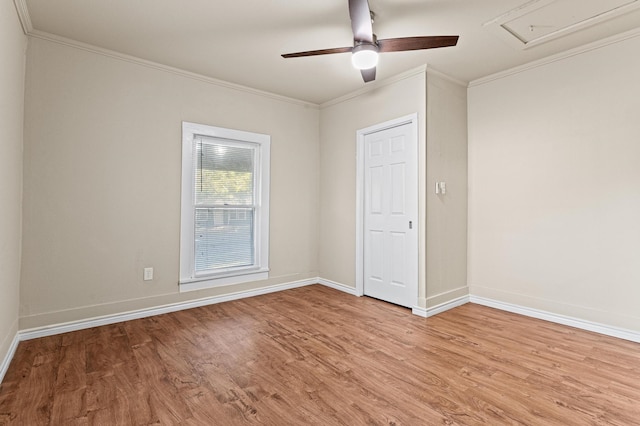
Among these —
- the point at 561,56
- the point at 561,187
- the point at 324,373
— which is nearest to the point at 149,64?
the point at 324,373

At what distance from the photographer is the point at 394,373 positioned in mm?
2273

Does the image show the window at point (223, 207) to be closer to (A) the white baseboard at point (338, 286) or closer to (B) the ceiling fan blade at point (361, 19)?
(A) the white baseboard at point (338, 286)

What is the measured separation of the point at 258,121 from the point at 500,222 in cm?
327

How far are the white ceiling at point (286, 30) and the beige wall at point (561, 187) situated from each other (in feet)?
1.06

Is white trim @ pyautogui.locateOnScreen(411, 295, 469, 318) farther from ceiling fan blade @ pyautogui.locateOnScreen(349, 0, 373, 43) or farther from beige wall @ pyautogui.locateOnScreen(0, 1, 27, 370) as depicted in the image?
beige wall @ pyautogui.locateOnScreen(0, 1, 27, 370)

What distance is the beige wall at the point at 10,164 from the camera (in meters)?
2.16

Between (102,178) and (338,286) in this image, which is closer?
(102,178)

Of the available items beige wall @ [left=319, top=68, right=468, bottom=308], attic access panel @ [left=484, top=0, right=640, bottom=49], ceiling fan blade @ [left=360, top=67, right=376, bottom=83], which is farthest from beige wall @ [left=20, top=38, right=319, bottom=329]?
attic access panel @ [left=484, top=0, right=640, bottom=49]

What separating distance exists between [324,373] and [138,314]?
223 centimetres

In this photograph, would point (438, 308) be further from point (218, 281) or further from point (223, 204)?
point (223, 204)

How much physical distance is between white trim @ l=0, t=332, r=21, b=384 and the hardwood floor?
43 millimetres

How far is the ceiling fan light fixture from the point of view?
2.40 metres

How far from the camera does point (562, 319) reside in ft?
10.7

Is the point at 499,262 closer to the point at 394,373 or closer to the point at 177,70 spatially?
the point at 394,373
